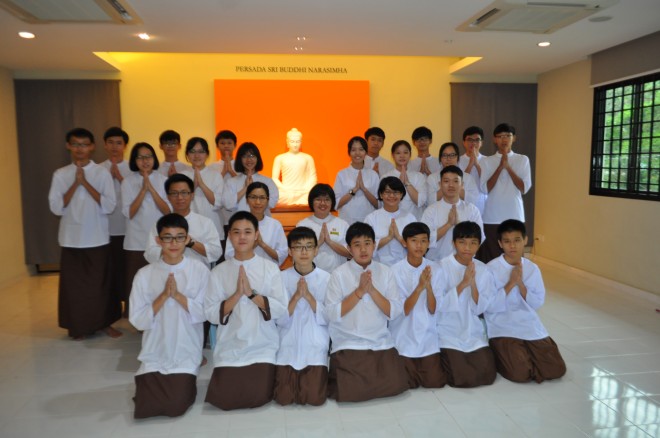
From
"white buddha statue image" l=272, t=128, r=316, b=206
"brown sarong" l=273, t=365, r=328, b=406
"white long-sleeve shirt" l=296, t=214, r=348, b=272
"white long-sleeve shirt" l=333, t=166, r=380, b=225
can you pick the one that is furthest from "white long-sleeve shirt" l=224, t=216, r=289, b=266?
"white buddha statue image" l=272, t=128, r=316, b=206

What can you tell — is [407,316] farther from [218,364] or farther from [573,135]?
[573,135]

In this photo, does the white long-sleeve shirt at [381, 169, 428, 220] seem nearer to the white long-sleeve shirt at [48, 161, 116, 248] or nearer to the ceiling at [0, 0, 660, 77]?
the ceiling at [0, 0, 660, 77]

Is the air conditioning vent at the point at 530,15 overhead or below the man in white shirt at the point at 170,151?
overhead

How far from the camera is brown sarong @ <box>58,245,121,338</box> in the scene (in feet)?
13.9

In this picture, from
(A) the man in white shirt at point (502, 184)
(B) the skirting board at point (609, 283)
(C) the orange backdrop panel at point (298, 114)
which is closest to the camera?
(A) the man in white shirt at point (502, 184)

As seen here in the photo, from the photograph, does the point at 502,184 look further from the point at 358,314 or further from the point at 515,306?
the point at 358,314

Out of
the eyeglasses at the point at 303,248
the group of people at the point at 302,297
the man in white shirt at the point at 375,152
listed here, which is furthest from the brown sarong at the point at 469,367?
the man in white shirt at the point at 375,152

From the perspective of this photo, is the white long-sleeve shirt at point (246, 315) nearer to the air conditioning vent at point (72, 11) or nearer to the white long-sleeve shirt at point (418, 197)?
the white long-sleeve shirt at point (418, 197)

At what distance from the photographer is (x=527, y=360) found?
332 centimetres

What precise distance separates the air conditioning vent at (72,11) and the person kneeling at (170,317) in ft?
6.76

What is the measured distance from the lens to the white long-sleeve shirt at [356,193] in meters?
4.66

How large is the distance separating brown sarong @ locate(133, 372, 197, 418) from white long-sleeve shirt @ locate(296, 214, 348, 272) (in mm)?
1292

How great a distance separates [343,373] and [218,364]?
78 cm

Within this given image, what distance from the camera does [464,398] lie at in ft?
10.1
